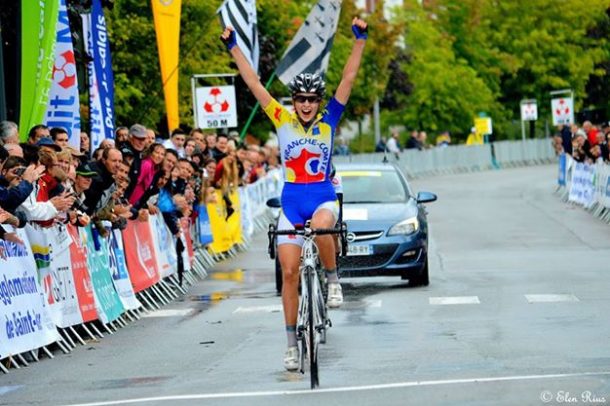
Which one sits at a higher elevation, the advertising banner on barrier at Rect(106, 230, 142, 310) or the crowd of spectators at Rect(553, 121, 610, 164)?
the crowd of spectators at Rect(553, 121, 610, 164)

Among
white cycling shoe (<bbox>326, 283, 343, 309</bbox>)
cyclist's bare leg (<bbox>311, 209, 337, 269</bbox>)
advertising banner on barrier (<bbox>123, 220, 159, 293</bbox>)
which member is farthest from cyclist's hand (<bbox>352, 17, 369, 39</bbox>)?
advertising banner on barrier (<bbox>123, 220, 159, 293</bbox>)

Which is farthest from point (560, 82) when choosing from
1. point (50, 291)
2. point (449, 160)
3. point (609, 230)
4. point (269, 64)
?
point (50, 291)

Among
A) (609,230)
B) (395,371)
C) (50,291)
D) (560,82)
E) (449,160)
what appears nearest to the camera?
(395,371)

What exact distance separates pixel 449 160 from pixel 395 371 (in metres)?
61.7

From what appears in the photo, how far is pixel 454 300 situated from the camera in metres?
19.8

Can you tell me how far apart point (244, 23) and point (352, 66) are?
2043 centimetres

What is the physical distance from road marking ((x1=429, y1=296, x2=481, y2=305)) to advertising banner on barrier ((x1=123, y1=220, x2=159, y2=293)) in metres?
3.44

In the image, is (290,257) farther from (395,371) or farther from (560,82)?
(560,82)

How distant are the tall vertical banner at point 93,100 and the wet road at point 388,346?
93.7 inches

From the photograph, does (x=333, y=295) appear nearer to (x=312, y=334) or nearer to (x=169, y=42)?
(x=312, y=334)

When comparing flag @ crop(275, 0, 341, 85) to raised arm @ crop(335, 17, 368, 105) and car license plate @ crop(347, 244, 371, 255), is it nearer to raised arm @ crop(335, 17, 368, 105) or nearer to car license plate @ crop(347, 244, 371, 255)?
car license plate @ crop(347, 244, 371, 255)

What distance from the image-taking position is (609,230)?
34.1 meters

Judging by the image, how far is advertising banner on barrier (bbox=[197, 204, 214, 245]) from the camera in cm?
2784

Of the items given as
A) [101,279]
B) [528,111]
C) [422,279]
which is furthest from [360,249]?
[528,111]
